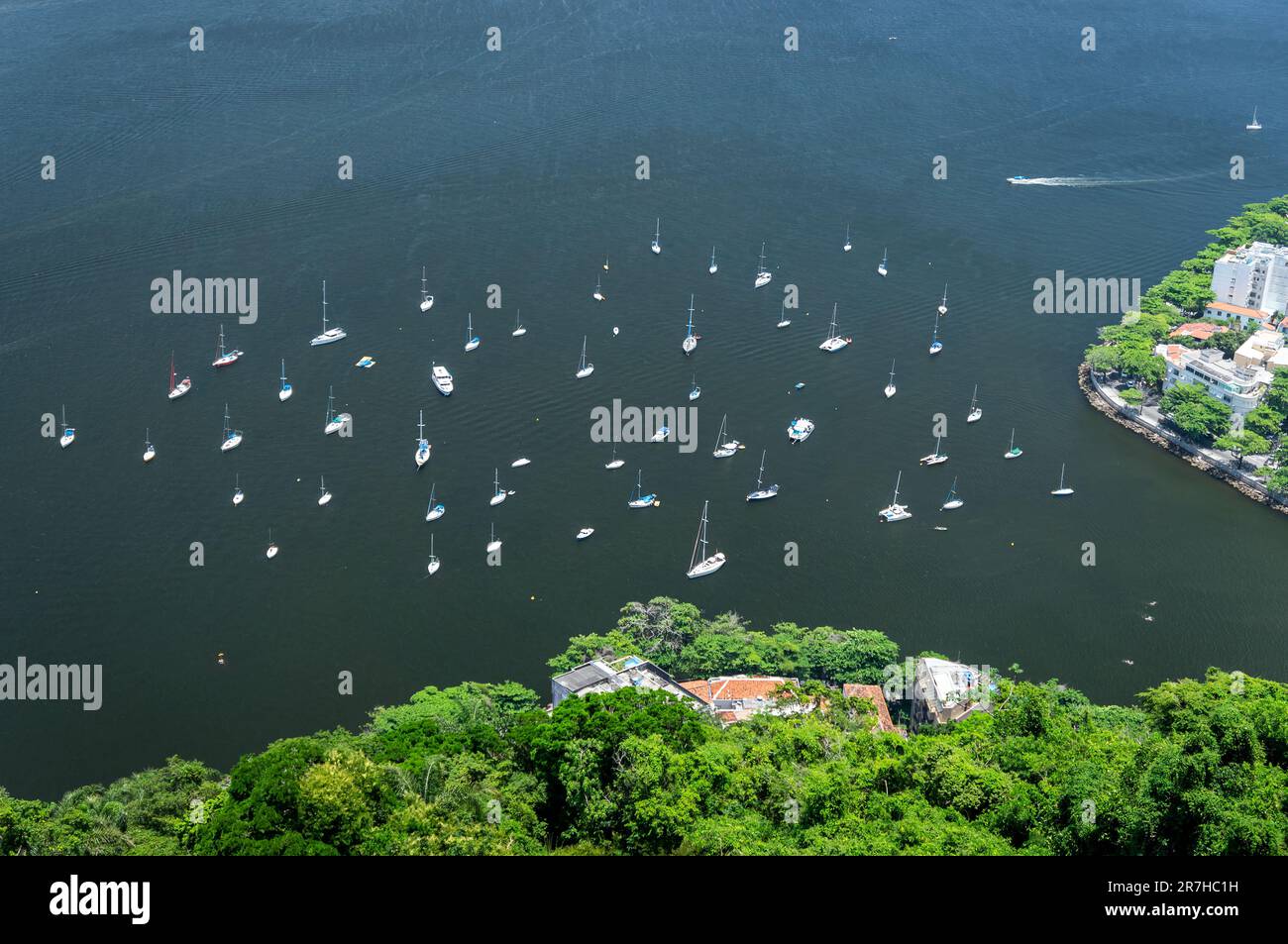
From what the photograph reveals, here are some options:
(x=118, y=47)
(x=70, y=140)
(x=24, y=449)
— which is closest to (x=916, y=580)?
(x=24, y=449)

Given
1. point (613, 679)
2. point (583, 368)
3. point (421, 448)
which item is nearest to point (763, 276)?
point (583, 368)

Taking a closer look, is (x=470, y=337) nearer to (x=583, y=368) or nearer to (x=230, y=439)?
(x=583, y=368)

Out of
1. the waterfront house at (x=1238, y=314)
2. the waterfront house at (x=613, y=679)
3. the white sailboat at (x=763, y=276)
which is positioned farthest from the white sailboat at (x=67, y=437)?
the waterfront house at (x=1238, y=314)

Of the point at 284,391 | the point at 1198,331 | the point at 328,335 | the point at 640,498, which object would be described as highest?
the point at 1198,331

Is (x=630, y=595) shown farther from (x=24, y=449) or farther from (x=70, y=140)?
(x=70, y=140)

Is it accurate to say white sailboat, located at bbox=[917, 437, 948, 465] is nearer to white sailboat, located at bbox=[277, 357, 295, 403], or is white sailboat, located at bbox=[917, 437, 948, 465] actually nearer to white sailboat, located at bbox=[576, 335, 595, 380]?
white sailboat, located at bbox=[576, 335, 595, 380]

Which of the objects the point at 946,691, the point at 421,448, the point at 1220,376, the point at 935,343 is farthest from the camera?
the point at 935,343

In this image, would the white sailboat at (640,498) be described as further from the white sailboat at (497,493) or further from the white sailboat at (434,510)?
the white sailboat at (434,510)
